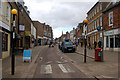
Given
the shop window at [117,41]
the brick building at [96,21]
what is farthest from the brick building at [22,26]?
the brick building at [96,21]

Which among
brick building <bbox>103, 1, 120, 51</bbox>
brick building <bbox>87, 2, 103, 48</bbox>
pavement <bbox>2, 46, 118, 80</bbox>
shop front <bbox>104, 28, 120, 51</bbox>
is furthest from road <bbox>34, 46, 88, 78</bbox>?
brick building <bbox>87, 2, 103, 48</bbox>

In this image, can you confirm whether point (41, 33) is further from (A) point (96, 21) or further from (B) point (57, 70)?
(B) point (57, 70)

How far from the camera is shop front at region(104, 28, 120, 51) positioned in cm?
1954

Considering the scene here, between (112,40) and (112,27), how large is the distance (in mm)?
2095

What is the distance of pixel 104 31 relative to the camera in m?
23.9

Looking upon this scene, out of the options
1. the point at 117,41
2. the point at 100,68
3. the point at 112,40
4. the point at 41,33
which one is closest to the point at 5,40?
the point at 100,68

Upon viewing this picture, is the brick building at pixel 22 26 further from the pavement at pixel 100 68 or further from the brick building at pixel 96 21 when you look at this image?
the brick building at pixel 96 21

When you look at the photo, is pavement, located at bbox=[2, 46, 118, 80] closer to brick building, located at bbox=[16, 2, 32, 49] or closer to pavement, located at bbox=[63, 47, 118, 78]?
pavement, located at bbox=[63, 47, 118, 78]

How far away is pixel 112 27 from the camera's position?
68.5ft

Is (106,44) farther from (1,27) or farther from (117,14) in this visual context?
(1,27)

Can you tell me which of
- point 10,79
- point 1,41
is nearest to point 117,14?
point 1,41

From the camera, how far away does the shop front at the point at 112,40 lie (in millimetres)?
19538

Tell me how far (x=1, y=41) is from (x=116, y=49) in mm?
15774

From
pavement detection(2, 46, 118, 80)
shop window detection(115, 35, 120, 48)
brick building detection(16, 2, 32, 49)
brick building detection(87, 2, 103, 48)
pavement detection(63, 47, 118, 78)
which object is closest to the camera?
pavement detection(2, 46, 118, 80)
